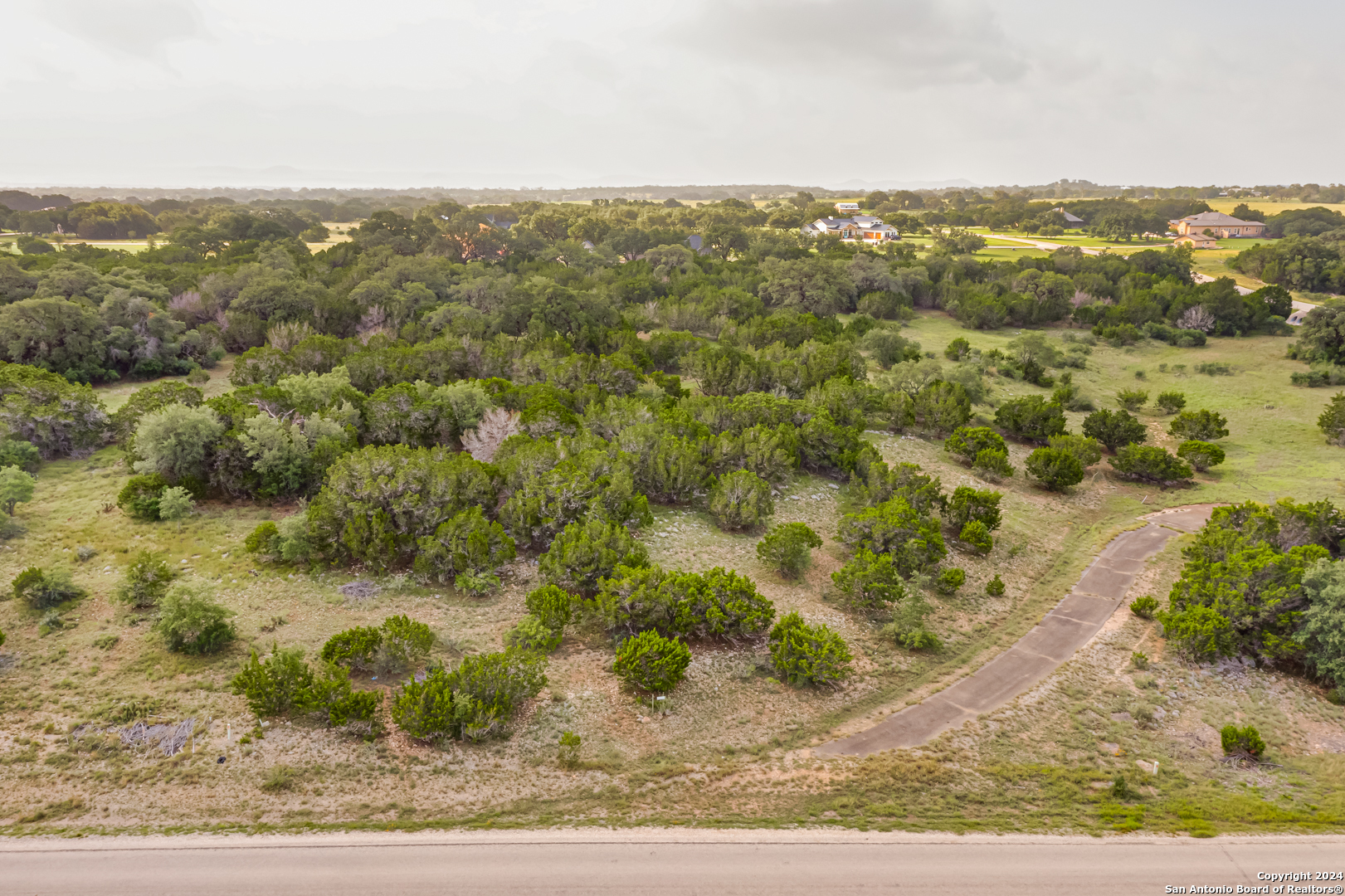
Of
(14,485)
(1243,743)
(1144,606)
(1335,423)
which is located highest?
(1335,423)

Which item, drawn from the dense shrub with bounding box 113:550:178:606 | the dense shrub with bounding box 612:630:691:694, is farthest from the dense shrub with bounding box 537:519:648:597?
the dense shrub with bounding box 113:550:178:606

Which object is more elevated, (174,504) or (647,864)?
(174,504)

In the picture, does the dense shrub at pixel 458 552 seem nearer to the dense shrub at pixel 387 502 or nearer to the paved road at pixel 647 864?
the dense shrub at pixel 387 502

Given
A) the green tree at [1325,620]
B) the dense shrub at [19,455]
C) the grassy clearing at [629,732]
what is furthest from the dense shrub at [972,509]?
the dense shrub at [19,455]

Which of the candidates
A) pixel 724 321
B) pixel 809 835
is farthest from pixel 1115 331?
pixel 809 835

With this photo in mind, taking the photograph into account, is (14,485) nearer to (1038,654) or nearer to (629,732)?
(629,732)

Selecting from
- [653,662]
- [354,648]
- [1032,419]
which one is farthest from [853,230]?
[354,648]
